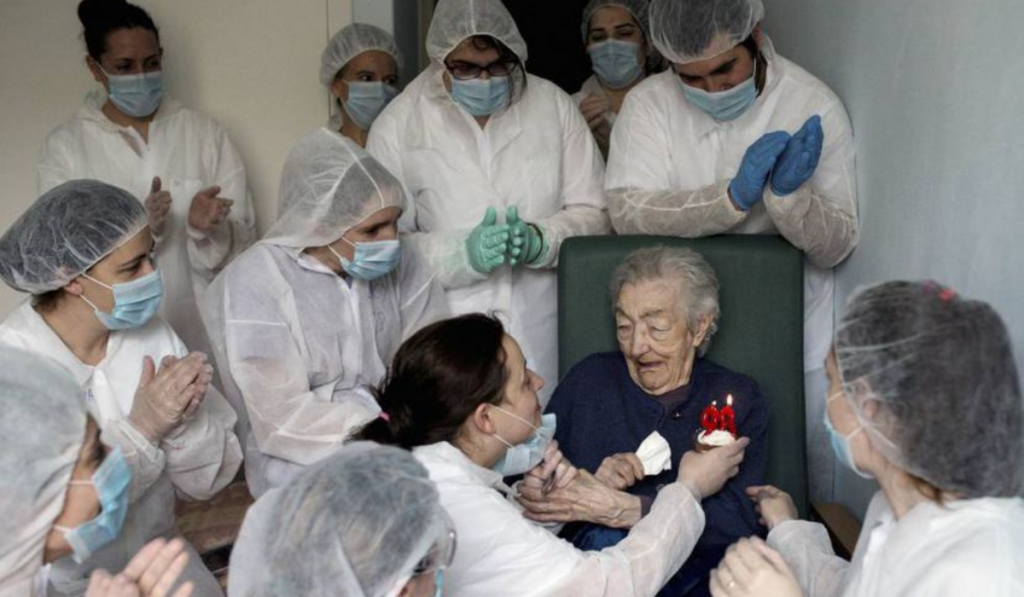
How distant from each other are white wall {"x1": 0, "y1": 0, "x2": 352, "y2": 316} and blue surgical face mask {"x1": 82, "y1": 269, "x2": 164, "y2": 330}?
188 cm

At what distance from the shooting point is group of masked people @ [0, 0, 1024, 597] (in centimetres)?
138

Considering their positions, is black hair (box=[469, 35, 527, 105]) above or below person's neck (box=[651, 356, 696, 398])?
above

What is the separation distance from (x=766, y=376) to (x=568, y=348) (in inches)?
19.1

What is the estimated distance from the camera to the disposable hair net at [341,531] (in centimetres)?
131

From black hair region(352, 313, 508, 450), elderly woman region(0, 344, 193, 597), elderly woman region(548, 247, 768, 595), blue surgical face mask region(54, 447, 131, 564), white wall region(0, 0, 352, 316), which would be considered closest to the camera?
elderly woman region(0, 344, 193, 597)

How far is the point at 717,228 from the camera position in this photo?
103 inches

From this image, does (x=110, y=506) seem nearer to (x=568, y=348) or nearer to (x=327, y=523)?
(x=327, y=523)

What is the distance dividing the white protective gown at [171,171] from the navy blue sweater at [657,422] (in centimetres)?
153

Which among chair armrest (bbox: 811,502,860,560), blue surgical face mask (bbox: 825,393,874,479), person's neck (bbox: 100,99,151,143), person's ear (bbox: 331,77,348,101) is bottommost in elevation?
chair armrest (bbox: 811,502,860,560)

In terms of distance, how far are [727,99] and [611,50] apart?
998 mm

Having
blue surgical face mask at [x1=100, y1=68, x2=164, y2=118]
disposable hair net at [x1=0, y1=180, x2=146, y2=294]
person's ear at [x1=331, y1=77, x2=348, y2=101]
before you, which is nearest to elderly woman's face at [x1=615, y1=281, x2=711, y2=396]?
disposable hair net at [x1=0, y1=180, x2=146, y2=294]

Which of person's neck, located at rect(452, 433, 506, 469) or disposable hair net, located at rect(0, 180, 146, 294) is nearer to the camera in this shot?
person's neck, located at rect(452, 433, 506, 469)

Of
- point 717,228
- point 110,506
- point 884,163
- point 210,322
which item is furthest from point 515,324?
point 110,506

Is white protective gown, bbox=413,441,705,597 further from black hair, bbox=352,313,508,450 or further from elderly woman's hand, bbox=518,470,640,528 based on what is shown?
elderly woman's hand, bbox=518,470,640,528
